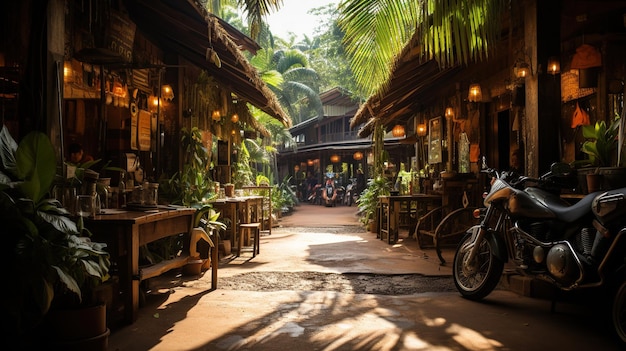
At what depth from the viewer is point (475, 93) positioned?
28.9 feet

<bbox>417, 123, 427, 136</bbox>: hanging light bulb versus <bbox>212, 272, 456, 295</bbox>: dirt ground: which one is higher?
<bbox>417, 123, 427, 136</bbox>: hanging light bulb

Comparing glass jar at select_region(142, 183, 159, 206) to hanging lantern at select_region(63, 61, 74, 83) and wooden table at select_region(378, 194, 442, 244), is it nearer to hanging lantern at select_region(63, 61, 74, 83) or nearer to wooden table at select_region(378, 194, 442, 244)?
hanging lantern at select_region(63, 61, 74, 83)

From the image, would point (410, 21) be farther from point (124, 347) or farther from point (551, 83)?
point (124, 347)

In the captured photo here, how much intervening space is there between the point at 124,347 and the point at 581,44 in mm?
6765

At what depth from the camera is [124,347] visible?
3465 millimetres

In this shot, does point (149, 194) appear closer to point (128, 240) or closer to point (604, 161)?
point (128, 240)

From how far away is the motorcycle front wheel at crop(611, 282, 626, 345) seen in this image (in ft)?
11.2

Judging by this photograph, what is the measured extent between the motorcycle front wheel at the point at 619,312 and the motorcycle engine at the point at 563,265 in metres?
0.38

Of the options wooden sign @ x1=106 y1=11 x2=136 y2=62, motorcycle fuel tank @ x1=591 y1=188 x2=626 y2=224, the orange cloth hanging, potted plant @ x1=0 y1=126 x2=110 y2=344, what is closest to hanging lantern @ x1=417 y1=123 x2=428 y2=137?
the orange cloth hanging

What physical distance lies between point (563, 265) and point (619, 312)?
538 mm

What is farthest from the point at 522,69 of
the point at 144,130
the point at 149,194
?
the point at 144,130

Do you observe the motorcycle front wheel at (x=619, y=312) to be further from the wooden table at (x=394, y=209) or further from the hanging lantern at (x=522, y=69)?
the wooden table at (x=394, y=209)

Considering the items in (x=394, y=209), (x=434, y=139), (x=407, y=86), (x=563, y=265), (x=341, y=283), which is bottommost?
(x=341, y=283)

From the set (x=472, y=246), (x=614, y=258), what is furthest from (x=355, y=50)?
(x=614, y=258)
